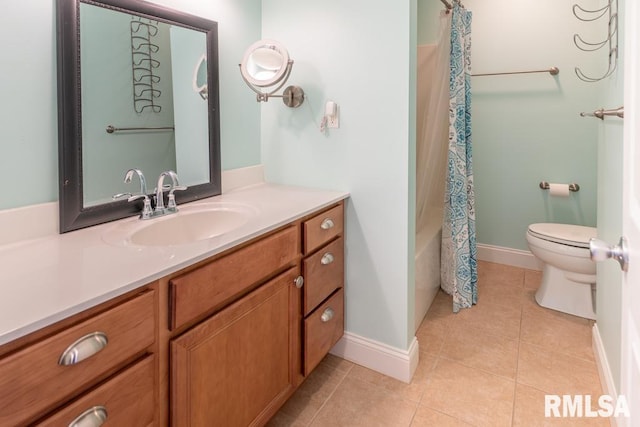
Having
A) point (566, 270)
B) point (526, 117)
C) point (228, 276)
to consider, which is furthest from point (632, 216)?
point (526, 117)

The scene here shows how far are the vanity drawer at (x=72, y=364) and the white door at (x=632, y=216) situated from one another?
980 millimetres

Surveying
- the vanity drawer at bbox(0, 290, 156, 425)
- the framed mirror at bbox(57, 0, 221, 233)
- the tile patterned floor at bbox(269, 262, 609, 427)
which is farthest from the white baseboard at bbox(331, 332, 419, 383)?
the vanity drawer at bbox(0, 290, 156, 425)

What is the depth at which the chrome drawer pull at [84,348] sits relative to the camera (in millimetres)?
A: 778

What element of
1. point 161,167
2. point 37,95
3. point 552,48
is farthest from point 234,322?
point 552,48

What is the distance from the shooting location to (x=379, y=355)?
1.90m

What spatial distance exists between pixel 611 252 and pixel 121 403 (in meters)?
1.09

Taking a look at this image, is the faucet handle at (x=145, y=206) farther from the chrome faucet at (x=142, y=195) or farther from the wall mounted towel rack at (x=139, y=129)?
the wall mounted towel rack at (x=139, y=129)

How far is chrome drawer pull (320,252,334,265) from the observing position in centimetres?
170

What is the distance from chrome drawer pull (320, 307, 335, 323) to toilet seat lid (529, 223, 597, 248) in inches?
59.0

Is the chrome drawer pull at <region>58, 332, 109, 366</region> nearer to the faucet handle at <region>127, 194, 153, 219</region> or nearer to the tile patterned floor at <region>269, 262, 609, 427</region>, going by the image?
the faucet handle at <region>127, 194, 153, 219</region>

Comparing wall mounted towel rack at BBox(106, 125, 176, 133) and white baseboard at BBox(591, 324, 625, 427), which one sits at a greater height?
wall mounted towel rack at BBox(106, 125, 176, 133)

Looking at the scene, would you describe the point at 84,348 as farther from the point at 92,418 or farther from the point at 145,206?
the point at 145,206

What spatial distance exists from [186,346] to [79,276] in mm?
322

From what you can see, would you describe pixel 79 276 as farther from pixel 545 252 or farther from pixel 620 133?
pixel 545 252
